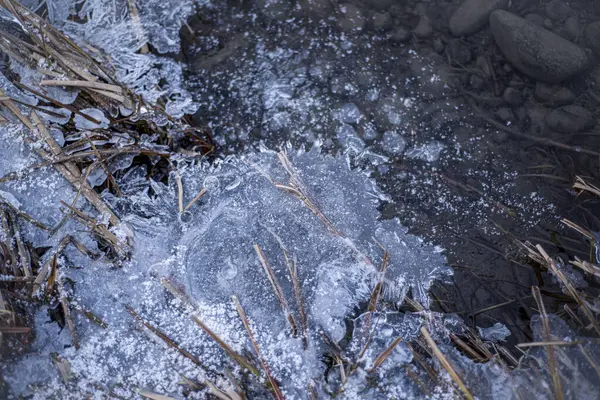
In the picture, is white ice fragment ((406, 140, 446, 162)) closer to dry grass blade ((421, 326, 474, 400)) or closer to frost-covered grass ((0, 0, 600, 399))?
frost-covered grass ((0, 0, 600, 399))

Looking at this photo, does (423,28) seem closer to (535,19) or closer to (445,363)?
(535,19)

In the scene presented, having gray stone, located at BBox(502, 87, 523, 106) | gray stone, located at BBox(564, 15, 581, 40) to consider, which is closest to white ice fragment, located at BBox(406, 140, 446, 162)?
gray stone, located at BBox(502, 87, 523, 106)

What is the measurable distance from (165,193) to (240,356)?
2.54 ft

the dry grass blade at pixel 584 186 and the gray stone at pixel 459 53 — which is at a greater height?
the gray stone at pixel 459 53

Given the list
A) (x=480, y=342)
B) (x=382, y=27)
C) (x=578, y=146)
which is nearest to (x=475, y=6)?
(x=382, y=27)

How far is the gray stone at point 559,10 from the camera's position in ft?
7.97

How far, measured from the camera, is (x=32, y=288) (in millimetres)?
1798

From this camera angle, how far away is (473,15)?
244cm

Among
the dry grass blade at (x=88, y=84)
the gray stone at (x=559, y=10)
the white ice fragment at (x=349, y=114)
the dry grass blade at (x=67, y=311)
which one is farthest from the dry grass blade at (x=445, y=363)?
the gray stone at (x=559, y=10)

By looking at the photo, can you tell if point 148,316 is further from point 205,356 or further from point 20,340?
point 20,340

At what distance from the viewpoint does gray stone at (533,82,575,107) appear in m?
2.32

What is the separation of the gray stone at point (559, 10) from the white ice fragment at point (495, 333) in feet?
5.21

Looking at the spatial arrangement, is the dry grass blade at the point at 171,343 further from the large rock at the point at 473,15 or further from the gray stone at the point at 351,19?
the large rock at the point at 473,15

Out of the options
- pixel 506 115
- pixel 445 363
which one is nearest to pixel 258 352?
pixel 445 363
